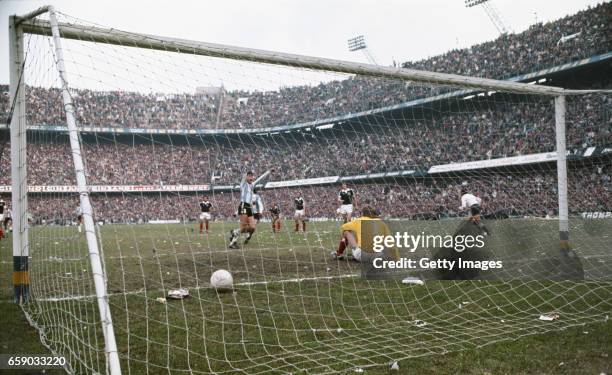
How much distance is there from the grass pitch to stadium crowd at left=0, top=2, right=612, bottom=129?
2003 centimetres

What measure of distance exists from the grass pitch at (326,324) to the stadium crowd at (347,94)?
20033 mm

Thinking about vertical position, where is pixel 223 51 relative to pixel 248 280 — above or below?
above

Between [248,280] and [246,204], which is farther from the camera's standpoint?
[246,204]

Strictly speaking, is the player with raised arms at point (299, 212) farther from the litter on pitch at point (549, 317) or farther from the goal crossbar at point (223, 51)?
the litter on pitch at point (549, 317)

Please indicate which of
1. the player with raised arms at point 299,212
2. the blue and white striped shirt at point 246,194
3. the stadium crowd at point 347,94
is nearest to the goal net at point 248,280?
the blue and white striped shirt at point 246,194

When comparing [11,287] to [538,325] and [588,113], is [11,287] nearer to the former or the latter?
[538,325]

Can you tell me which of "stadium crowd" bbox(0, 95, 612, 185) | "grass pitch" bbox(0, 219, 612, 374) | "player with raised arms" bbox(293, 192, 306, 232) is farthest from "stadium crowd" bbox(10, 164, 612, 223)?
"grass pitch" bbox(0, 219, 612, 374)

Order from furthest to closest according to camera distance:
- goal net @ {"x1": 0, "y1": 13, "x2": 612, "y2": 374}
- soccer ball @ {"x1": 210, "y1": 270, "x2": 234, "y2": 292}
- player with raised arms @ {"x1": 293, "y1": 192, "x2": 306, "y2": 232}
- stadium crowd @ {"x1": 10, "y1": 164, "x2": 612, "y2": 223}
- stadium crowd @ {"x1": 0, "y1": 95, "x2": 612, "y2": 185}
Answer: stadium crowd @ {"x1": 0, "y1": 95, "x2": 612, "y2": 185} → stadium crowd @ {"x1": 10, "y1": 164, "x2": 612, "y2": 223} → player with raised arms @ {"x1": 293, "y1": 192, "x2": 306, "y2": 232} → soccer ball @ {"x1": 210, "y1": 270, "x2": 234, "y2": 292} → goal net @ {"x1": 0, "y1": 13, "x2": 612, "y2": 374}

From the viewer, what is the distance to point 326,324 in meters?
5.20

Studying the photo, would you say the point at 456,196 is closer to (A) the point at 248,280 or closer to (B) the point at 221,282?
(A) the point at 248,280

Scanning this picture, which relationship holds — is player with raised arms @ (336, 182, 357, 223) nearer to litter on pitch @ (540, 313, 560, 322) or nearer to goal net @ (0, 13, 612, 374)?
goal net @ (0, 13, 612, 374)

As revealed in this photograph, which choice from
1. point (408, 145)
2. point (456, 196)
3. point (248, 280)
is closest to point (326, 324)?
point (248, 280)

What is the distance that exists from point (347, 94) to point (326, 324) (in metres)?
32.9

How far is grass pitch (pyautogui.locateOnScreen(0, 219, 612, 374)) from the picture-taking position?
3992 millimetres
